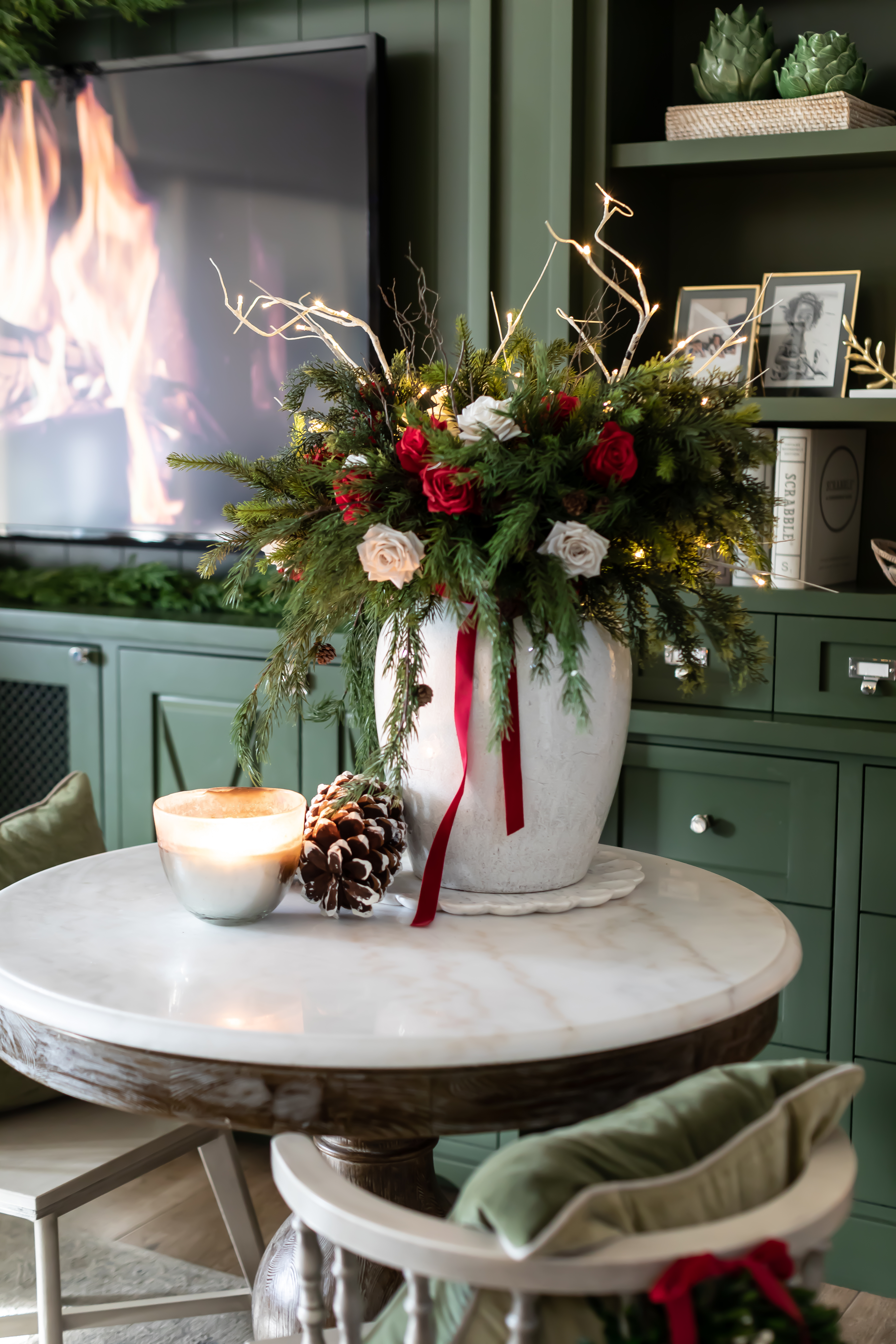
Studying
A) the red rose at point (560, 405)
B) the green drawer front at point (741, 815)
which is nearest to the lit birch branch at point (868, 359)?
the green drawer front at point (741, 815)

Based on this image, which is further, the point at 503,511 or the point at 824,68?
the point at 824,68

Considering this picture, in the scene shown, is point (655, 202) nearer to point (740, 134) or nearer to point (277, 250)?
point (740, 134)

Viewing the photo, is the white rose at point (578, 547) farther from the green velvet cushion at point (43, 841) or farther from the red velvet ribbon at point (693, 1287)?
the green velvet cushion at point (43, 841)

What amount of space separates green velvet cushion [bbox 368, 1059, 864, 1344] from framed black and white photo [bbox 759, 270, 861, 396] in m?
1.55

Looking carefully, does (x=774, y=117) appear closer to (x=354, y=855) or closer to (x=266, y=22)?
(x=266, y=22)

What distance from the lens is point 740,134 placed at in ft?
6.86

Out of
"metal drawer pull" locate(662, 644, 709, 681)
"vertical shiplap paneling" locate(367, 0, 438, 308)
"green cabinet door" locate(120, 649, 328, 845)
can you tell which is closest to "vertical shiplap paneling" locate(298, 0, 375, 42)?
"vertical shiplap paneling" locate(367, 0, 438, 308)

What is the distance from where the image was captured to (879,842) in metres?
1.93

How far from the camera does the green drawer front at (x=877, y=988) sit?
1938mm

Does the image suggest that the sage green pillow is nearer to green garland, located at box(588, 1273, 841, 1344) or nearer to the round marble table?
the round marble table

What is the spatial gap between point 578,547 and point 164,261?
75.7 inches

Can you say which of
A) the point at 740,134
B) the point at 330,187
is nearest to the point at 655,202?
the point at 740,134

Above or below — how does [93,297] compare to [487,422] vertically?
above

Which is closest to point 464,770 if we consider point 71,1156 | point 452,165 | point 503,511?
point 503,511
